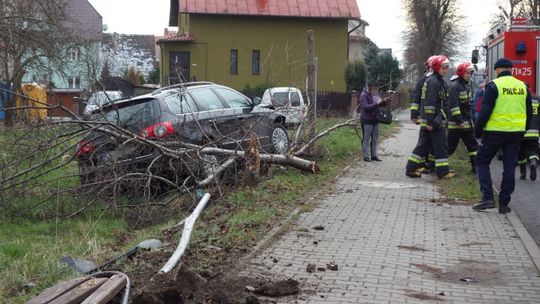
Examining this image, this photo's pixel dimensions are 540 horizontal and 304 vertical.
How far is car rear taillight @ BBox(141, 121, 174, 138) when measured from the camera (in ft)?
33.4

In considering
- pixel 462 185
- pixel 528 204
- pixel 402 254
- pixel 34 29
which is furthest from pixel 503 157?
pixel 34 29

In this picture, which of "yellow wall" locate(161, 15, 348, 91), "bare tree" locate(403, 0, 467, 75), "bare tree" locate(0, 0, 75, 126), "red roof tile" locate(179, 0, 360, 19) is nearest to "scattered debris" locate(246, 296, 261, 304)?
"bare tree" locate(0, 0, 75, 126)

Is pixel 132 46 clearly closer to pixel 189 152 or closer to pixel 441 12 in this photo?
pixel 441 12

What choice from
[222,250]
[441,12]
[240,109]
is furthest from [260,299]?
[441,12]

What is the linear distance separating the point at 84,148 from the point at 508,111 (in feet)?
17.8

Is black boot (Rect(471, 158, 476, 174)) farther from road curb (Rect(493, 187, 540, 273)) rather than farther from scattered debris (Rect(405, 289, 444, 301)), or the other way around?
scattered debris (Rect(405, 289, 444, 301))

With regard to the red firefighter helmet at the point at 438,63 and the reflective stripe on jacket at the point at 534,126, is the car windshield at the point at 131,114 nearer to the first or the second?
the red firefighter helmet at the point at 438,63

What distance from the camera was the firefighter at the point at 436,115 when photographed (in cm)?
1166

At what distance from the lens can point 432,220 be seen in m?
8.70

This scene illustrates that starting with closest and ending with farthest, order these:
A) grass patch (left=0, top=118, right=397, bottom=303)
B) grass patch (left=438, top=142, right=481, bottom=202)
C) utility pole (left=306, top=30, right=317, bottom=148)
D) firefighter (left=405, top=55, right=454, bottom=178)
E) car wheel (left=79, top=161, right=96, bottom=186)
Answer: grass patch (left=0, top=118, right=397, bottom=303)
car wheel (left=79, top=161, right=96, bottom=186)
grass patch (left=438, top=142, right=481, bottom=202)
firefighter (left=405, top=55, right=454, bottom=178)
utility pole (left=306, top=30, right=317, bottom=148)

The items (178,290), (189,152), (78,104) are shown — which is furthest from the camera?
(78,104)

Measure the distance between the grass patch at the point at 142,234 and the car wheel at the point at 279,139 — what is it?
1039 millimetres

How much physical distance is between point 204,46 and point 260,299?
3834 centimetres

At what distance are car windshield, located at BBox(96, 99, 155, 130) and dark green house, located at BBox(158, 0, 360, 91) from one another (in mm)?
31231
